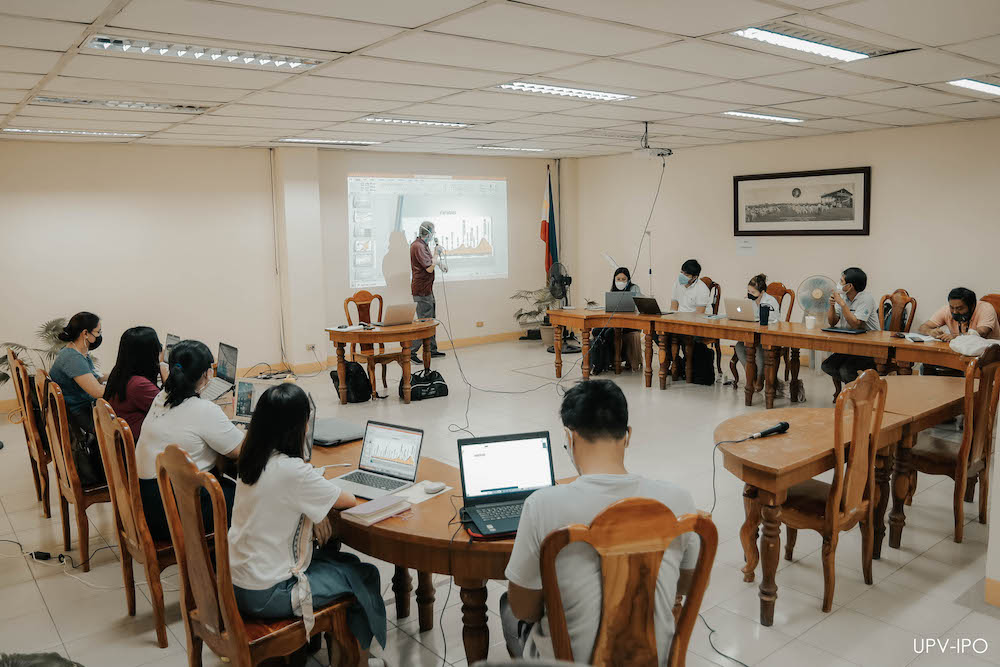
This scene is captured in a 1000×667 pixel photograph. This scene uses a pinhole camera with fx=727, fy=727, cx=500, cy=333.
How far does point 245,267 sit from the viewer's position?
8352 mm

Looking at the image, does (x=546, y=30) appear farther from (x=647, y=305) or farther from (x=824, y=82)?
(x=647, y=305)

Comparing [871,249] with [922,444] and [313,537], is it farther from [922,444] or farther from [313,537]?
[313,537]

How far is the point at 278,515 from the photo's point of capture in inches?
92.4

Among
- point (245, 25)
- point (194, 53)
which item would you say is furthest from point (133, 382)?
point (245, 25)

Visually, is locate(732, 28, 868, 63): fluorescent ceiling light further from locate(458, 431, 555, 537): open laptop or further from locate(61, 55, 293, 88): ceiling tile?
locate(61, 55, 293, 88): ceiling tile

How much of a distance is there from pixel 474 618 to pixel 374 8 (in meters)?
2.35

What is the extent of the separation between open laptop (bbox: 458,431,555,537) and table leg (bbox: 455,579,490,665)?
0.27 meters

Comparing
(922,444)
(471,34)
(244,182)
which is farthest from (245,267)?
(922,444)

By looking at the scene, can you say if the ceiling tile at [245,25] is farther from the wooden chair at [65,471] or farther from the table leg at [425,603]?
the table leg at [425,603]

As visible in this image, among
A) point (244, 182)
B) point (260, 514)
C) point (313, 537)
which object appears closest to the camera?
point (260, 514)

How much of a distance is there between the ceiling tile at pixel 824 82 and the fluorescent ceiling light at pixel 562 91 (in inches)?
38.9

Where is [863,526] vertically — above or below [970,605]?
above

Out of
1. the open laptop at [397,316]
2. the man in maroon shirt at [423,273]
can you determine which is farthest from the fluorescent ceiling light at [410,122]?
the man in maroon shirt at [423,273]

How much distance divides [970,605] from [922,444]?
1009 millimetres
